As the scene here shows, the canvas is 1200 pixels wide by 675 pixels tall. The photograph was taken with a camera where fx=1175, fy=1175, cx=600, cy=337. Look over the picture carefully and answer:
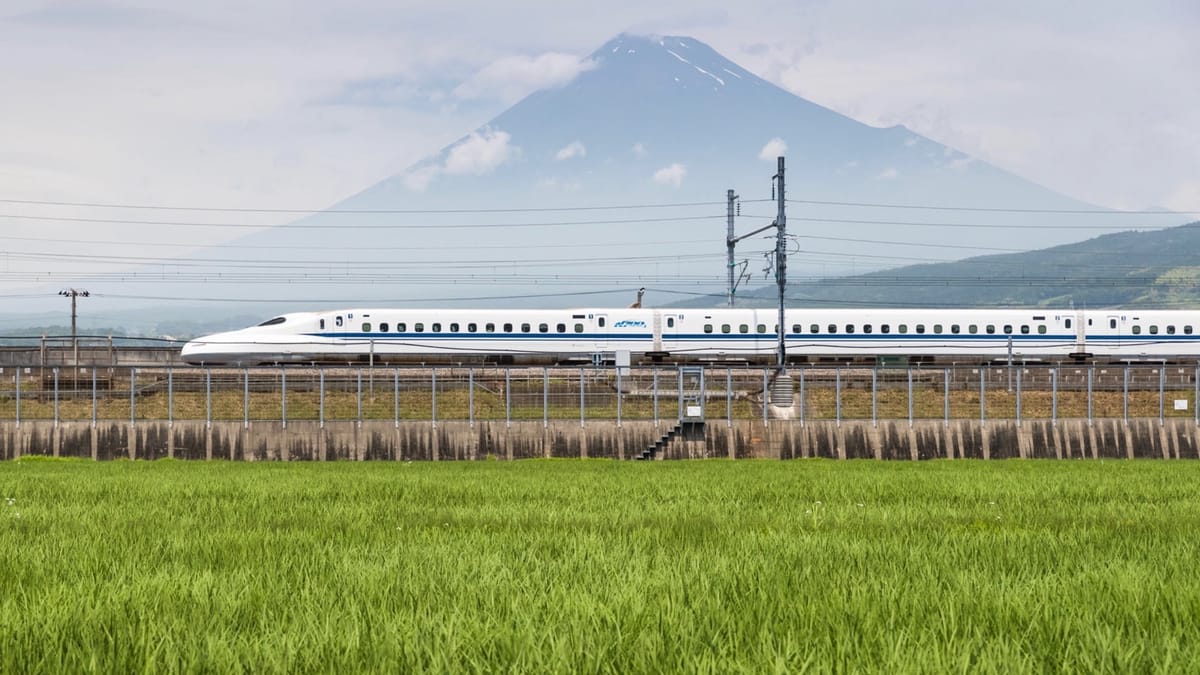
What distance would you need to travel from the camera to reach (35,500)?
17.4 m

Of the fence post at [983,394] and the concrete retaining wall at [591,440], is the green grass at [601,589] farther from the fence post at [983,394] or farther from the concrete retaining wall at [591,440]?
the fence post at [983,394]

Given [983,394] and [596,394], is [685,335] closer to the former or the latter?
[596,394]

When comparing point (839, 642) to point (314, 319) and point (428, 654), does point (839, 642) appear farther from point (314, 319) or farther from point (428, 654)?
point (314, 319)

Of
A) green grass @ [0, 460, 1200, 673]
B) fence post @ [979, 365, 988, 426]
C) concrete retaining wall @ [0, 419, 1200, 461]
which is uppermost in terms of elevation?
green grass @ [0, 460, 1200, 673]

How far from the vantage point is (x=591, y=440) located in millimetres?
41625

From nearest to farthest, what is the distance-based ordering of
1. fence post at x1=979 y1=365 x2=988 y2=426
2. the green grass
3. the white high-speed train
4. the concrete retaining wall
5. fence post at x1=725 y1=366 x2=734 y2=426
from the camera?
the green grass, the concrete retaining wall, fence post at x1=725 y1=366 x2=734 y2=426, fence post at x1=979 y1=365 x2=988 y2=426, the white high-speed train

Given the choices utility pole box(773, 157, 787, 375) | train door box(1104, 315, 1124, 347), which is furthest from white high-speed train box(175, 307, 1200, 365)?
utility pole box(773, 157, 787, 375)

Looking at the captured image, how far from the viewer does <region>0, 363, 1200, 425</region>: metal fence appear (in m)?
41.9

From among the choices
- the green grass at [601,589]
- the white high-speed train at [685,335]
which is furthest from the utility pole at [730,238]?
the green grass at [601,589]

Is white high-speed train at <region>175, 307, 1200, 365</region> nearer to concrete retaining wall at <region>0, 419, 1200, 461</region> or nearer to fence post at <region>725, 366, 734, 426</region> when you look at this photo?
fence post at <region>725, 366, 734, 426</region>

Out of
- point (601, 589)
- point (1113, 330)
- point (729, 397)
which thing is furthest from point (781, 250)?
point (601, 589)

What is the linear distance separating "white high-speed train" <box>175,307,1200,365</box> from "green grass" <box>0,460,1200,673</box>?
46.3m

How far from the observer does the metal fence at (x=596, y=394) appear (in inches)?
1649

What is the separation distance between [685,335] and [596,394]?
2268cm
